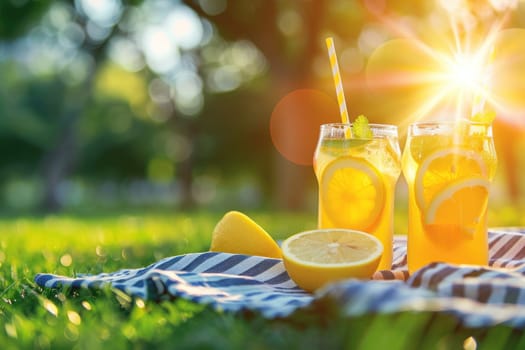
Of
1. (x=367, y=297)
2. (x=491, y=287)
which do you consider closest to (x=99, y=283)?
(x=367, y=297)

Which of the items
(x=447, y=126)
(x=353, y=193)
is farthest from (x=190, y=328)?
(x=447, y=126)

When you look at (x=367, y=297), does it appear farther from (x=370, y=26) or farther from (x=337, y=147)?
(x=370, y=26)

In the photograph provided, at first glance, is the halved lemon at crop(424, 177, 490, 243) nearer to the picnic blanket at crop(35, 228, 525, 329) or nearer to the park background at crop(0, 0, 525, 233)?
the picnic blanket at crop(35, 228, 525, 329)

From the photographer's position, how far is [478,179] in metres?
2.51

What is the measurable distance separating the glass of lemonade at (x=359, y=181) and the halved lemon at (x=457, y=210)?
0.83 feet

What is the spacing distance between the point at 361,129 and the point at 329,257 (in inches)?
27.2

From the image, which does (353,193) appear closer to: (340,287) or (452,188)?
(452,188)

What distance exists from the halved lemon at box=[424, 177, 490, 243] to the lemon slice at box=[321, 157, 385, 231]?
0.25m

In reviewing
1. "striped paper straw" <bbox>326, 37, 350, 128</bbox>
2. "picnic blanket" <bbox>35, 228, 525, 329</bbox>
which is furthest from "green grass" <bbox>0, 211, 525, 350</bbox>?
"striped paper straw" <bbox>326, 37, 350, 128</bbox>

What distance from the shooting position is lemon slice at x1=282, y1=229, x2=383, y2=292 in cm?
225

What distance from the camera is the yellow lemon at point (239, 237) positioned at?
280 cm

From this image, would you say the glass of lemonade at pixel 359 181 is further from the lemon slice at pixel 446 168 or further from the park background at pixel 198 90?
the park background at pixel 198 90

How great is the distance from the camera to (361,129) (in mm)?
2764

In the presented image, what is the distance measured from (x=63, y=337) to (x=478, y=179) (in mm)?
1705
